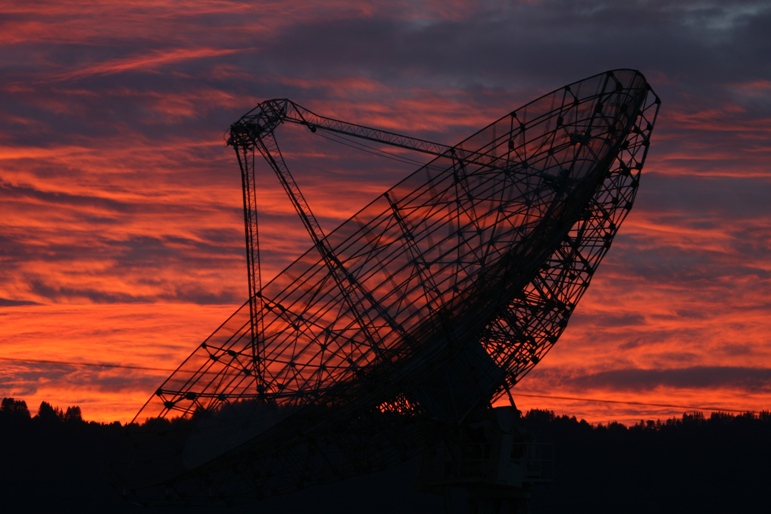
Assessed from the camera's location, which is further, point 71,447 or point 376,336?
point 71,447

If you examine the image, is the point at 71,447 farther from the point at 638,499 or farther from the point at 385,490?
the point at 638,499

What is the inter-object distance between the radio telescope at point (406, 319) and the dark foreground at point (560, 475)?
9390cm

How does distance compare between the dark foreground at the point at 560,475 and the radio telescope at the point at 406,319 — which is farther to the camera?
the dark foreground at the point at 560,475

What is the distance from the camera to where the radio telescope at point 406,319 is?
137ft

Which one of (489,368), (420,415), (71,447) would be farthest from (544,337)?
(71,447)

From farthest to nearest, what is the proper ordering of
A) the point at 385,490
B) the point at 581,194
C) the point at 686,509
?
the point at 686,509 < the point at 385,490 < the point at 581,194

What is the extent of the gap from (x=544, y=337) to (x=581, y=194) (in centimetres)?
564

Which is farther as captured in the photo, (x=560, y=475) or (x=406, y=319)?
(x=560, y=475)

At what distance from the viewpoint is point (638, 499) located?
165500mm

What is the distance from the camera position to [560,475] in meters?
162

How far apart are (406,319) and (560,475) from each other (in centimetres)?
12404

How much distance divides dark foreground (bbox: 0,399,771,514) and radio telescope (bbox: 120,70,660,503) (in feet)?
308

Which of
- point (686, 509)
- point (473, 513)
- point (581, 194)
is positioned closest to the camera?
point (581, 194)

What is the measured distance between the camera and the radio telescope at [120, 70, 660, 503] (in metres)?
41.8
